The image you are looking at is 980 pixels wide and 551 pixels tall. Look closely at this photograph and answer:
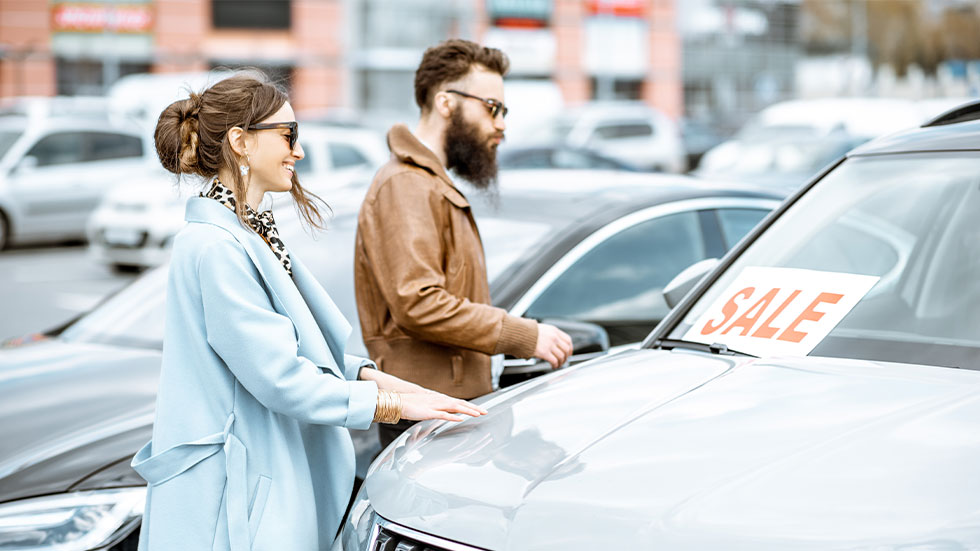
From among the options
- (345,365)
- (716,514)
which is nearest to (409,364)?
(345,365)

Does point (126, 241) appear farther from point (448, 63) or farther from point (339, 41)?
point (339, 41)

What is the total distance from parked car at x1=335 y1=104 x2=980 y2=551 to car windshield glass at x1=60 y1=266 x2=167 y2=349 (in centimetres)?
179

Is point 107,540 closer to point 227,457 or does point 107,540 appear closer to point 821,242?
point 227,457

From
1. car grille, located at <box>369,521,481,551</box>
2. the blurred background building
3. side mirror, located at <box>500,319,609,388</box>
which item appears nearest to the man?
side mirror, located at <box>500,319,609,388</box>

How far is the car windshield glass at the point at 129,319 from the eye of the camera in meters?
4.14

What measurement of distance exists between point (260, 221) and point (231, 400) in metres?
0.39

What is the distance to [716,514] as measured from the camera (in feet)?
6.13

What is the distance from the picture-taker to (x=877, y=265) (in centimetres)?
318

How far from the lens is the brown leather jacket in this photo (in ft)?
10.3

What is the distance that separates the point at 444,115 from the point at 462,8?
4248 cm

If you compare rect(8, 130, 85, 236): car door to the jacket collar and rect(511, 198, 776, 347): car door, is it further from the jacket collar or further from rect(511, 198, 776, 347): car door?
the jacket collar

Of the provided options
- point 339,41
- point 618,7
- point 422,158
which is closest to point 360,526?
point 422,158

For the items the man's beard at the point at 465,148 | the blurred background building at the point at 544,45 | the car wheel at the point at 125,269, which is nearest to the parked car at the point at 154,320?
the man's beard at the point at 465,148

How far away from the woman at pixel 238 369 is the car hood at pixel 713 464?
0.61 feet
